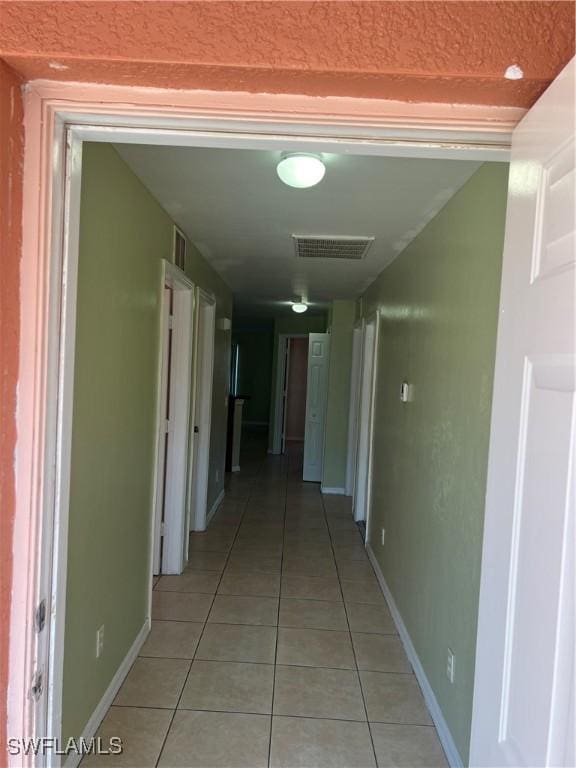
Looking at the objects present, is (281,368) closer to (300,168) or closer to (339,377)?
(339,377)

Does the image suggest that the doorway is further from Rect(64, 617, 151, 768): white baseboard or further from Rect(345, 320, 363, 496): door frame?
Rect(64, 617, 151, 768): white baseboard

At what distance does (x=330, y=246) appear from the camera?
10.8 feet

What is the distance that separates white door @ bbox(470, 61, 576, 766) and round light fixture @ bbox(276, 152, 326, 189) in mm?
1083

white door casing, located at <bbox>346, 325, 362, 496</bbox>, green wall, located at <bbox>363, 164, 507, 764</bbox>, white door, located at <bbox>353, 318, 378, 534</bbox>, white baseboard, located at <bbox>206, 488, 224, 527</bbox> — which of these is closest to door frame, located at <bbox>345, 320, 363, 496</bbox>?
white door casing, located at <bbox>346, 325, 362, 496</bbox>

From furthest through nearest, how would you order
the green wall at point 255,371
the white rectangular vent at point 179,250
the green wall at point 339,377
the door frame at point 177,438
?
1. the green wall at point 255,371
2. the green wall at point 339,377
3. the door frame at point 177,438
4. the white rectangular vent at point 179,250

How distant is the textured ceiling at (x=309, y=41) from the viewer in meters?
0.79

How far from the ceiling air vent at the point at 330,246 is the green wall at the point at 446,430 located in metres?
0.33

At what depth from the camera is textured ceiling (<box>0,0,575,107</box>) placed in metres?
0.79

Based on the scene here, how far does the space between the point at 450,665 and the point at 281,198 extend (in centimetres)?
224

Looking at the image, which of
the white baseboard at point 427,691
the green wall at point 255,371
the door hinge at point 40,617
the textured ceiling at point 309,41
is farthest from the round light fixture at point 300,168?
the green wall at point 255,371

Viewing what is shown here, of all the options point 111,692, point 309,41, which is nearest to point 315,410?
point 111,692

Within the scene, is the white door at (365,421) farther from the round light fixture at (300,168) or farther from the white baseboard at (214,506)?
the round light fixture at (300,168)

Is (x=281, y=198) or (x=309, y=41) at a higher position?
(x=281, y=198)

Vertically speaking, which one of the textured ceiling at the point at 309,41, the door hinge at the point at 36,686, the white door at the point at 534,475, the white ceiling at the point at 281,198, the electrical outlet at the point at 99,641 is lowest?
the electrical outlet at the point at 99,641
